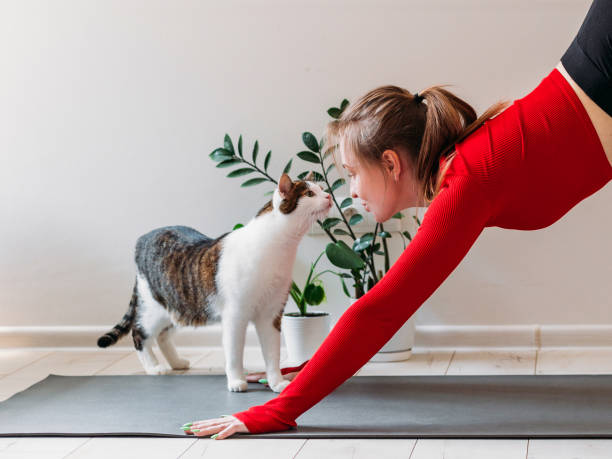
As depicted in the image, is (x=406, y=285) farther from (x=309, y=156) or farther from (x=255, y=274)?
(x=309, y=156)

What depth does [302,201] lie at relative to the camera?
1.99m

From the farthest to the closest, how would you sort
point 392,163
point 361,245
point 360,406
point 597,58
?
point 361,245 < point 360,406 < point 392,163 < point 597,58

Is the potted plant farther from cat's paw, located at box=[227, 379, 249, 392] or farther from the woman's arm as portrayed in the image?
the woman's arm

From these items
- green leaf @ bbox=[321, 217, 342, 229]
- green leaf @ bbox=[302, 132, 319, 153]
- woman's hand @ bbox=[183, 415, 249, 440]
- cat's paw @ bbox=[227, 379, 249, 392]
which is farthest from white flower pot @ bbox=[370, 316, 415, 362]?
woman's hand @ bbox=[183, 415, 249, 440]

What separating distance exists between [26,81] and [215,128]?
0.69 meters

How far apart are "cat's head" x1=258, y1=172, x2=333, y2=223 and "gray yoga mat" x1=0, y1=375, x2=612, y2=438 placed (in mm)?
459

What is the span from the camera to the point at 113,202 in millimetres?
2695

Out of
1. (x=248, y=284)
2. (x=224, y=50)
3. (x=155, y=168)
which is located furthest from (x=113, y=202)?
(x=248, y=284)

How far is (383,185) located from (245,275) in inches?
23.9

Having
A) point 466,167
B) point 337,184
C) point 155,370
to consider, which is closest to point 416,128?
point 466,167

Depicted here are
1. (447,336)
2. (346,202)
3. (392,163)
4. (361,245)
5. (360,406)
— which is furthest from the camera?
(447,336)

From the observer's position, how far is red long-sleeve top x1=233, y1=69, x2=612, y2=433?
1.33 m

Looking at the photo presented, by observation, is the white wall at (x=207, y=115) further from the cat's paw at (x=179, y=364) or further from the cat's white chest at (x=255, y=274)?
the cat's white chest at (x=255, y=274)

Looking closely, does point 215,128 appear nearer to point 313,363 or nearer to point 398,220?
point 398,220
